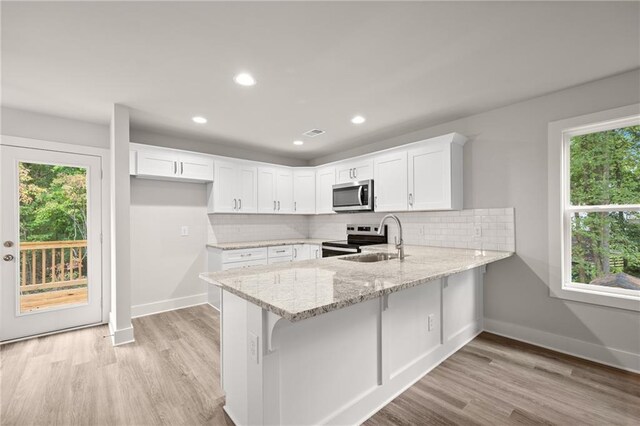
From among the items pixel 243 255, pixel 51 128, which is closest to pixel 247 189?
pixel 243 255

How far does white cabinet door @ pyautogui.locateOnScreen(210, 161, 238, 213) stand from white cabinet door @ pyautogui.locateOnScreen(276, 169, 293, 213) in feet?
2.52

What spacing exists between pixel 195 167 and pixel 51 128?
61.7 inches

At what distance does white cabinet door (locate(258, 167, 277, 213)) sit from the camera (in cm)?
469

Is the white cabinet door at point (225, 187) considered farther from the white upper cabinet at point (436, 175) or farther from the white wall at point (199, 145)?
the white upper cabinet at point (436, 175)

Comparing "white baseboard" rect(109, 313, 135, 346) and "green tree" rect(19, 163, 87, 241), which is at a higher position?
"green tree" rect(19, 163, 87, 241)

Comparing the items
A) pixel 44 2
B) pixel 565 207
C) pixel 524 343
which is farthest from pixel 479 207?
pixel 44 2

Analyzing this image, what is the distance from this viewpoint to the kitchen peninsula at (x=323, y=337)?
140cm

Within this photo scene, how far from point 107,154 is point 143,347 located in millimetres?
2429

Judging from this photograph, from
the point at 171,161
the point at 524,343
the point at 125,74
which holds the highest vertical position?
the point at 125,74

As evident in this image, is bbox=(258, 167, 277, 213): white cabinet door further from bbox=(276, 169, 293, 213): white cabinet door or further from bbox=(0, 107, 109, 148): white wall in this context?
bbox=(0, 107, 109, 148): white wall

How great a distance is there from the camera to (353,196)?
4285mm

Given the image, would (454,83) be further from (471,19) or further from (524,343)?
(524,343)

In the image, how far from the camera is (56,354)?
275cm

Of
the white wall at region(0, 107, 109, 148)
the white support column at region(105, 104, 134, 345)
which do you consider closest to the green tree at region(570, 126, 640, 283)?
the white support column at region(105, 104, 134, 345)
